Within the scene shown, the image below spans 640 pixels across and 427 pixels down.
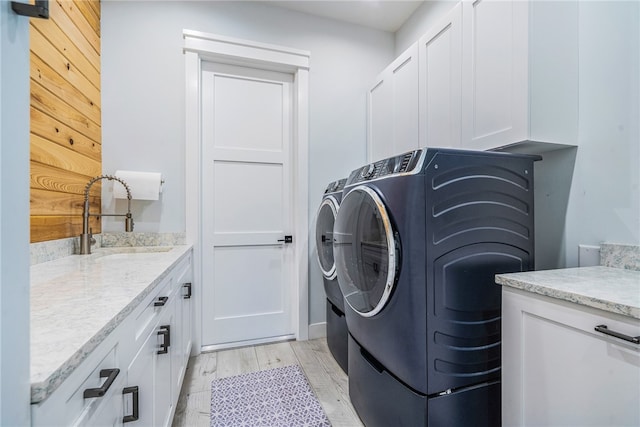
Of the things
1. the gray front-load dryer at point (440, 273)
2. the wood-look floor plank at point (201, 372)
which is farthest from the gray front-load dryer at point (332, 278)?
the wood-look floor plank at point (201, 372)

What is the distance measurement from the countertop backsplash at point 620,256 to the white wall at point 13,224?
1885 millimetres

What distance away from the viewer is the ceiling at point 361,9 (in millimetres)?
2369

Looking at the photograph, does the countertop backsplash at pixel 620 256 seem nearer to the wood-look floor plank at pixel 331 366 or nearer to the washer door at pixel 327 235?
the washer door at pixel 327 235

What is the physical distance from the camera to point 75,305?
0.75 m

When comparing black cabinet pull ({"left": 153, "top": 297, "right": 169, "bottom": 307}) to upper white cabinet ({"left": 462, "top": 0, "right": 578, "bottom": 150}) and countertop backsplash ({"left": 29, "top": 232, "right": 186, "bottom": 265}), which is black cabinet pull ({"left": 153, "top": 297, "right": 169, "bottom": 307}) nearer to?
countertop backsplash ({"left": 29, "top": 232, "right": 186, "bottom": 265})

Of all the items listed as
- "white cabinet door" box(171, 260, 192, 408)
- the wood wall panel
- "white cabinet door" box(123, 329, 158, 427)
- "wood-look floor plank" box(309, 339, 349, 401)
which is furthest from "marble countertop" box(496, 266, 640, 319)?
the wood wall panel

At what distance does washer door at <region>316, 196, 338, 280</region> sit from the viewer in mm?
2008

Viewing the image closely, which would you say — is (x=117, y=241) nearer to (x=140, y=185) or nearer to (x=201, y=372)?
(x=140, y=185)

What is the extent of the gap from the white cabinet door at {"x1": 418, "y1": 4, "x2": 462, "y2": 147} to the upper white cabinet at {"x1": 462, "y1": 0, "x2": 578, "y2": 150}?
0.14 metres

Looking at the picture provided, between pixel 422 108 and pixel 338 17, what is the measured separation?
51.9 inches

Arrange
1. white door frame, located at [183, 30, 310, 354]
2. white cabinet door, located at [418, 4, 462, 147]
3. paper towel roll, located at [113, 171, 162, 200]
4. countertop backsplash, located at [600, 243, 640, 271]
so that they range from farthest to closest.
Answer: white door frame, located at [183, 30, 310, 354], paper towel roll, located at [113, 171, 162, 200], white cabinet door, located at [418, 4, 462, 147], countertop backsplash, located at [600, 243, 640, 271]

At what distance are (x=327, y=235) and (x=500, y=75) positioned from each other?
135 cm

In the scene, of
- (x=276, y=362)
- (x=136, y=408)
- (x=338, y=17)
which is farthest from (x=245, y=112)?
(x=136, y=408)

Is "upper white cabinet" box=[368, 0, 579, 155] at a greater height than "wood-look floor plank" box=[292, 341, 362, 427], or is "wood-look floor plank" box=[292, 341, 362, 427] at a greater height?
"upper white cabinet" box=[368, 0, 579, 155]
